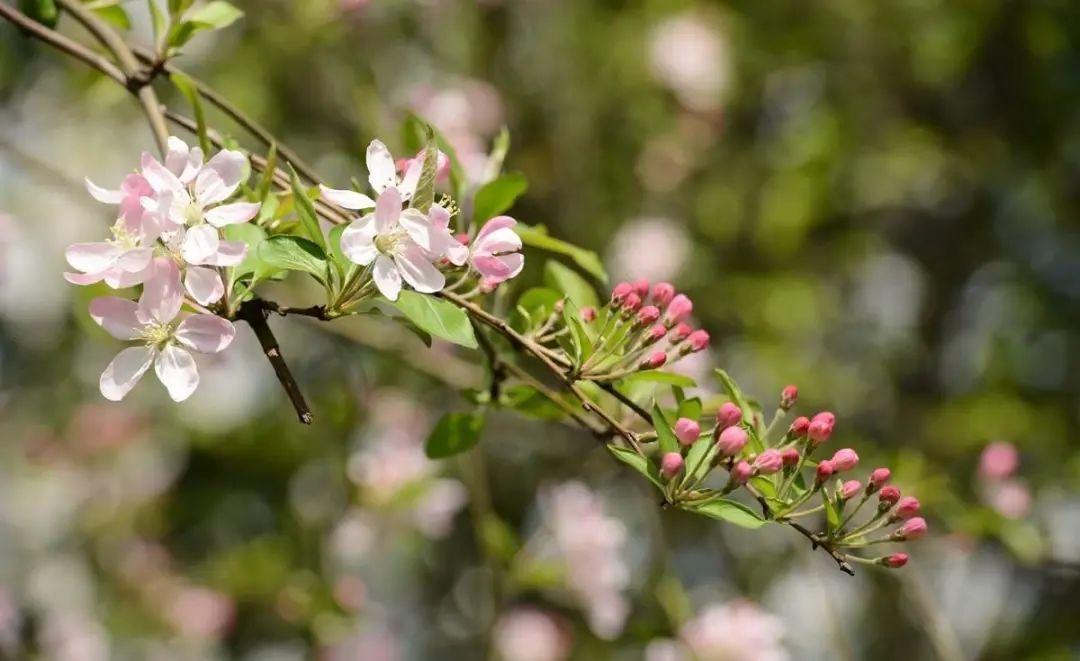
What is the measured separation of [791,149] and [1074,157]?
828 mm

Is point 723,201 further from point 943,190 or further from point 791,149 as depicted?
point 943,190

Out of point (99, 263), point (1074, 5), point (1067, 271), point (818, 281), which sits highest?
point (99, 263)

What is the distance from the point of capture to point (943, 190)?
12.4 feet

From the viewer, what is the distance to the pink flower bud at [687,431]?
0.83 meters

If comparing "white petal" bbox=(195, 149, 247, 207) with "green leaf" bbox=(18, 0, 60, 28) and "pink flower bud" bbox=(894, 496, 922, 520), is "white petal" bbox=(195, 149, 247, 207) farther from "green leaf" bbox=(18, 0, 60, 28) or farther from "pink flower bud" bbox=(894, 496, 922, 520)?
"pink flower bud" bbox=(894, 496, 922, 520)

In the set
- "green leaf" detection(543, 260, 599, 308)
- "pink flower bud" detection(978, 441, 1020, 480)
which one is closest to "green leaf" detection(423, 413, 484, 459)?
"green leaf" detection(543, 260, 599, 308)

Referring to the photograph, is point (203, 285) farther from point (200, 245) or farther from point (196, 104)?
point (196, 104)

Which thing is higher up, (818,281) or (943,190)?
(943,190)

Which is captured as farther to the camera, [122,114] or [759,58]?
[759,58]

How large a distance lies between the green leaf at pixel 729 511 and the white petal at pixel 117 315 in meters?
0.42

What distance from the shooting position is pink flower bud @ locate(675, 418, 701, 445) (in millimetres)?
829

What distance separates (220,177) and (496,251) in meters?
0.21

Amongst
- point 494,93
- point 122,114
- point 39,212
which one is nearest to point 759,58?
point 494,93

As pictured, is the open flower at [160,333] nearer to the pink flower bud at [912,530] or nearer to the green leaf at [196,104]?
the green leaf at [196,104]
